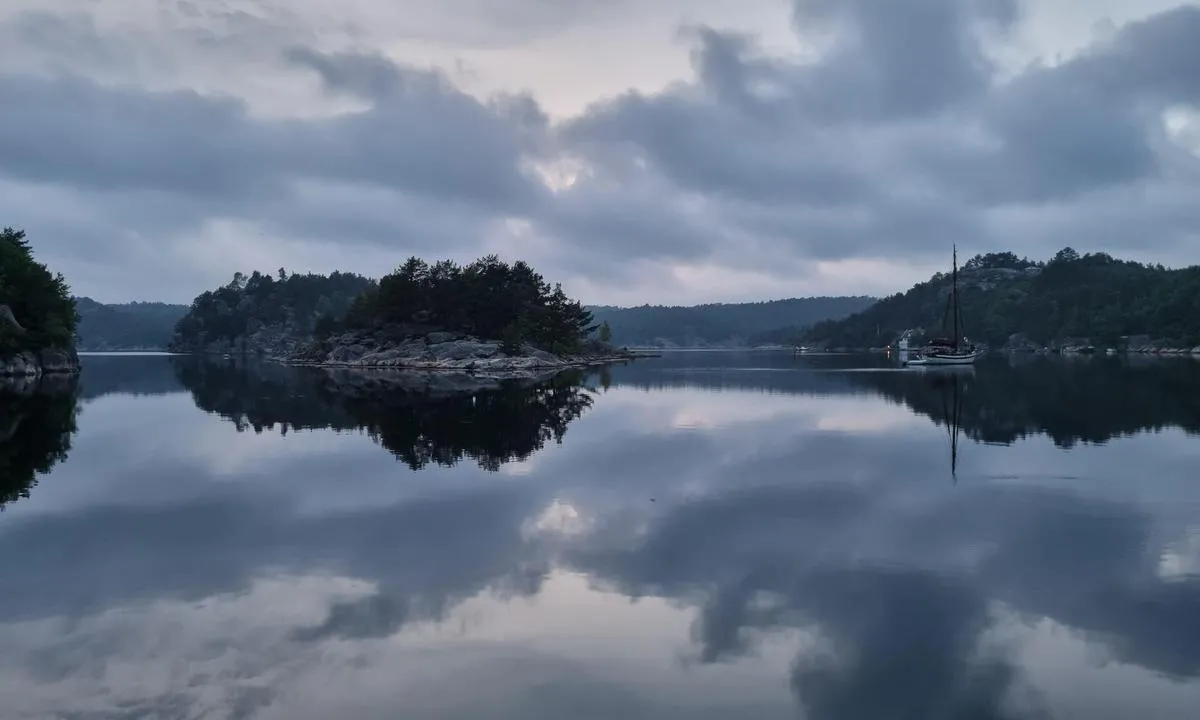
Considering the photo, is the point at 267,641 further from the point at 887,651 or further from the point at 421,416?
the point at 421,416

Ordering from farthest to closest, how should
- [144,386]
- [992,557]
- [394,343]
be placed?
1. [394,343]
2. [144,386]
3. [992,557]

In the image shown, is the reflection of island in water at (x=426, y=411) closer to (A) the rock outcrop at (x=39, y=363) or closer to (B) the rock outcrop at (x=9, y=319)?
(A) the rock outcrop at (x=39, y=363)

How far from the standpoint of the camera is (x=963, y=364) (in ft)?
407

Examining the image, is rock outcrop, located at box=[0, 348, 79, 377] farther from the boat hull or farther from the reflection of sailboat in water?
the boat hull

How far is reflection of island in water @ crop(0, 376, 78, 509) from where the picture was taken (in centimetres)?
2713

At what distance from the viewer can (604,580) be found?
15625 mm

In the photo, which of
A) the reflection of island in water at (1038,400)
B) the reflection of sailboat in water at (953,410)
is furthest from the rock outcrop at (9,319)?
the reflection of sailboat in water at (953,410)

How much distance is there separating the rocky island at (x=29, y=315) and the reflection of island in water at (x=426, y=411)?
22.8 meters

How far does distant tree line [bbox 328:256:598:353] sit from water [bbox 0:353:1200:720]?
317ft

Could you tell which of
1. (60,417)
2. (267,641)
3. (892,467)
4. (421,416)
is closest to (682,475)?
(892,467)

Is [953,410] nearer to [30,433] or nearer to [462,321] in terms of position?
[30,433]

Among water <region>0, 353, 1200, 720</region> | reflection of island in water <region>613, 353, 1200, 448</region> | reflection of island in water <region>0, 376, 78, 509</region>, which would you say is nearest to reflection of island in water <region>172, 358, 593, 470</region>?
water <region>0, 353, 1200, 720</region>

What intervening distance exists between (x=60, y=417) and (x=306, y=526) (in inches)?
1479

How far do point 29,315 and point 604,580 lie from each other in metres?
108
